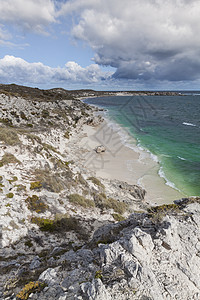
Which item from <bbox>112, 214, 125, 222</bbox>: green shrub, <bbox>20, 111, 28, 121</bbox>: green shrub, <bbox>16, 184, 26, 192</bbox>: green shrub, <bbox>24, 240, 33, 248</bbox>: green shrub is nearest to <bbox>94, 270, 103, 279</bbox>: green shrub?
<bbox>24, 240, 33, 248</bbox>: green shrub

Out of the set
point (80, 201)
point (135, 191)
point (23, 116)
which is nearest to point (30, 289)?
point (80, 201)

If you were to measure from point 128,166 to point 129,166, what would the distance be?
15 cm

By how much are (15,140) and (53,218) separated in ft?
34.0

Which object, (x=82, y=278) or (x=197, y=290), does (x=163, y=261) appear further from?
(x=82, y=278)

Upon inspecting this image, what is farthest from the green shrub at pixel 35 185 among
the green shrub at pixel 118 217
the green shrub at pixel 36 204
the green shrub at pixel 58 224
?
the green shrub at pixel 118 217

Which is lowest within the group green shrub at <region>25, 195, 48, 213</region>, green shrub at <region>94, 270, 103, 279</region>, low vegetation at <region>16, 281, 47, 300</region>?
green shrub at <region>25, 195, 48, 213</region>

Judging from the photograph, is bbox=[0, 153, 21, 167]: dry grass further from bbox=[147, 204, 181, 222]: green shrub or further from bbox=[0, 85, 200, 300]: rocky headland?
bbox=[147, 204, 181, 222]: green shrub

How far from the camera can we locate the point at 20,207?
10.0 m

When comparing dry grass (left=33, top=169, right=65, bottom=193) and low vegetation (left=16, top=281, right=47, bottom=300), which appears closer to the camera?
low vegetation (left=16, top=281, right=47, bottom=300)

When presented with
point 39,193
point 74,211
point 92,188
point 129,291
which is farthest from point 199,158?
point 129,291

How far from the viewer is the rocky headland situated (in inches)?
191

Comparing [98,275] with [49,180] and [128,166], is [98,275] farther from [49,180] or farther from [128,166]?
[128,166]

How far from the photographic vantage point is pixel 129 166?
24688mm

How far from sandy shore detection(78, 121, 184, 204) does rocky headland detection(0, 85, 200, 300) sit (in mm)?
3189
